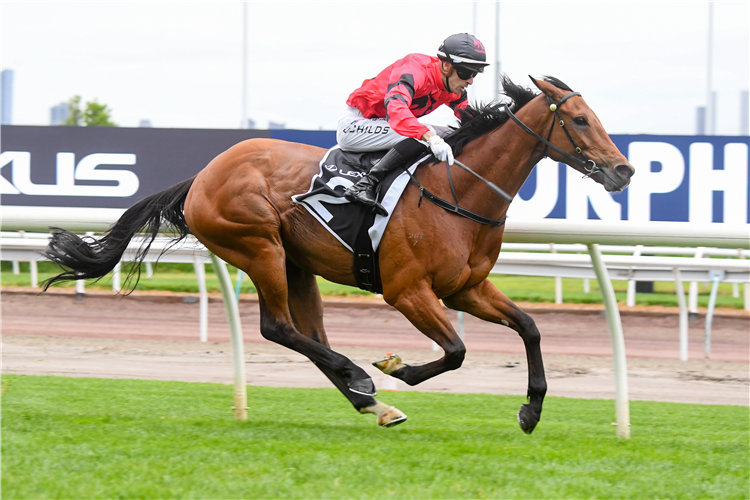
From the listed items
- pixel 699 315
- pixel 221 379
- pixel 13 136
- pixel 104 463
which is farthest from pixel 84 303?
pixel 104 463

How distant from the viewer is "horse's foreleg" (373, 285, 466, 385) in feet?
11.5

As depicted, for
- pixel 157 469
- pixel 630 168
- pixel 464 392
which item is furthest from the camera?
pixel 464 392

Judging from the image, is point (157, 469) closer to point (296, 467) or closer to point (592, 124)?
point (296, 467)

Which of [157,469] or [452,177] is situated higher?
[452,177]

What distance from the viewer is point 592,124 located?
3.48 metres

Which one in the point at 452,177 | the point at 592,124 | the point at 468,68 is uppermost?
the point at 468,68

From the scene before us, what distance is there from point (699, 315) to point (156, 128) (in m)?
6.33

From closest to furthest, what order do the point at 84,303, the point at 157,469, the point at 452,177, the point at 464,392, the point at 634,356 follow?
the point at 157,469 → the point at 452,177 → the point at 464,392 → the point at 634,356 → the point at 84,303

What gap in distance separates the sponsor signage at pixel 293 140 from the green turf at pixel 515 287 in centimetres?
99

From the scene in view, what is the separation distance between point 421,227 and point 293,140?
6087 millimetres

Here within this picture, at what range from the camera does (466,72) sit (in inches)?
146

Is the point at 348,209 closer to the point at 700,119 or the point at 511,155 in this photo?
the point at 511,155

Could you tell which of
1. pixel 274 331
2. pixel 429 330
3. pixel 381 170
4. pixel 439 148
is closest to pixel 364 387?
pixel 429 330

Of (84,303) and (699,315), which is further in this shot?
(84,303)
